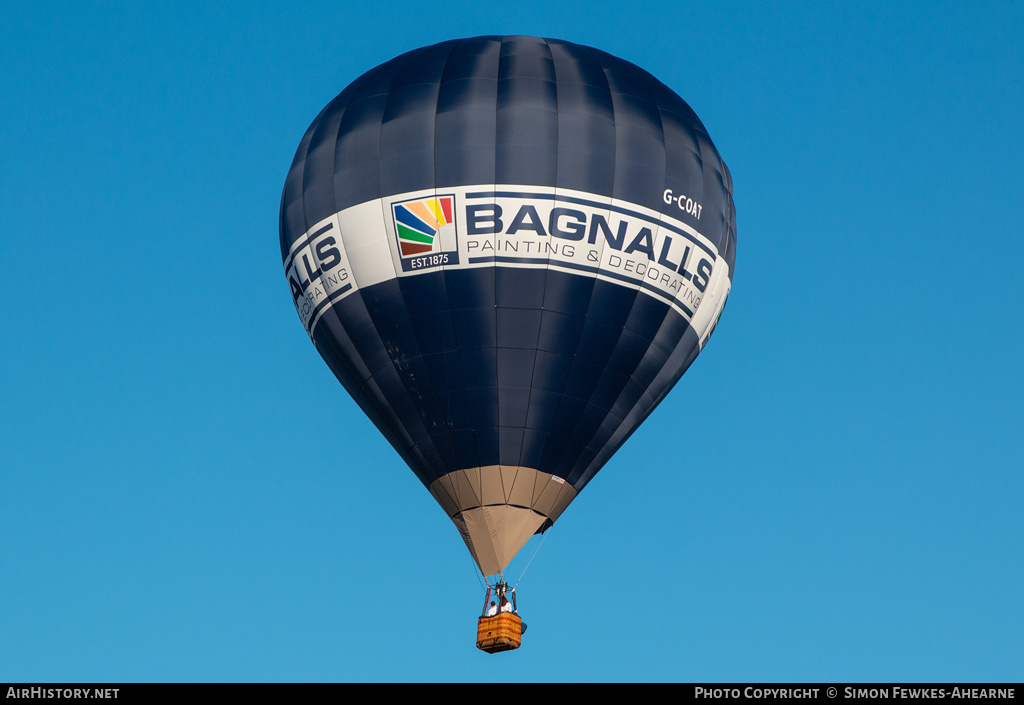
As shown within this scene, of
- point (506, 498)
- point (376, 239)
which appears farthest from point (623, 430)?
point (376, 239)

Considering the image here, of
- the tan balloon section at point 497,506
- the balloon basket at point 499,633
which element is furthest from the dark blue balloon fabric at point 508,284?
the balloon basket at point 499,633

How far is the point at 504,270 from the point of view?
76.8ft

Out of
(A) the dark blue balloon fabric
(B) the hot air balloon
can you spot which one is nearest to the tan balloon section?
(B) the hot air balloon

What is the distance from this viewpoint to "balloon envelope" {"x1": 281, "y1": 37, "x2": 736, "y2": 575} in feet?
77.1

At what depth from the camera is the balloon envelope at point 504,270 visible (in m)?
23.5

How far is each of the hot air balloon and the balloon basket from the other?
1.08 m

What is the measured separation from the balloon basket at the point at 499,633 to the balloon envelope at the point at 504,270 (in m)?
1.08

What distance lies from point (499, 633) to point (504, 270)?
5.11 metres
